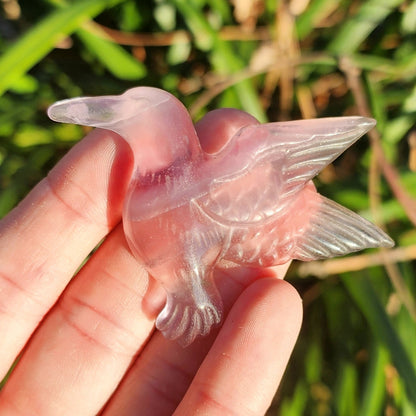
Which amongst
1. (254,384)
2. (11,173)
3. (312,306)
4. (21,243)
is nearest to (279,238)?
(254,384)

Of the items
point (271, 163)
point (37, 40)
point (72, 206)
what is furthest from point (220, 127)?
point (37, 40)

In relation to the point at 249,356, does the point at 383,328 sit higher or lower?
higher

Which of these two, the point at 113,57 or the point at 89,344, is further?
the point at 113,57

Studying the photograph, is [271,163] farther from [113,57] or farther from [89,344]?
[113,57]

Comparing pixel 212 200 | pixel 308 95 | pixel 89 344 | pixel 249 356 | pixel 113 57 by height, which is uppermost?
pixel 308 95

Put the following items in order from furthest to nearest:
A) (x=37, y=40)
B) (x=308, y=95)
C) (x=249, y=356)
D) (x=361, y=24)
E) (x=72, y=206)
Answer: (x=308, y=95) → (x=361, y=24) → (x=37, y=40) → (x=72, y=206) → (x=249, y=356)

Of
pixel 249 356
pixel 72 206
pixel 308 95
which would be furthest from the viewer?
pixel 308 95

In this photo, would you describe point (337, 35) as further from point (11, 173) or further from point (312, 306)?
point (11, 173)

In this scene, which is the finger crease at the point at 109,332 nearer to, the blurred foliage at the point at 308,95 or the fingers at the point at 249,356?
the fingers at the point at 249,356
